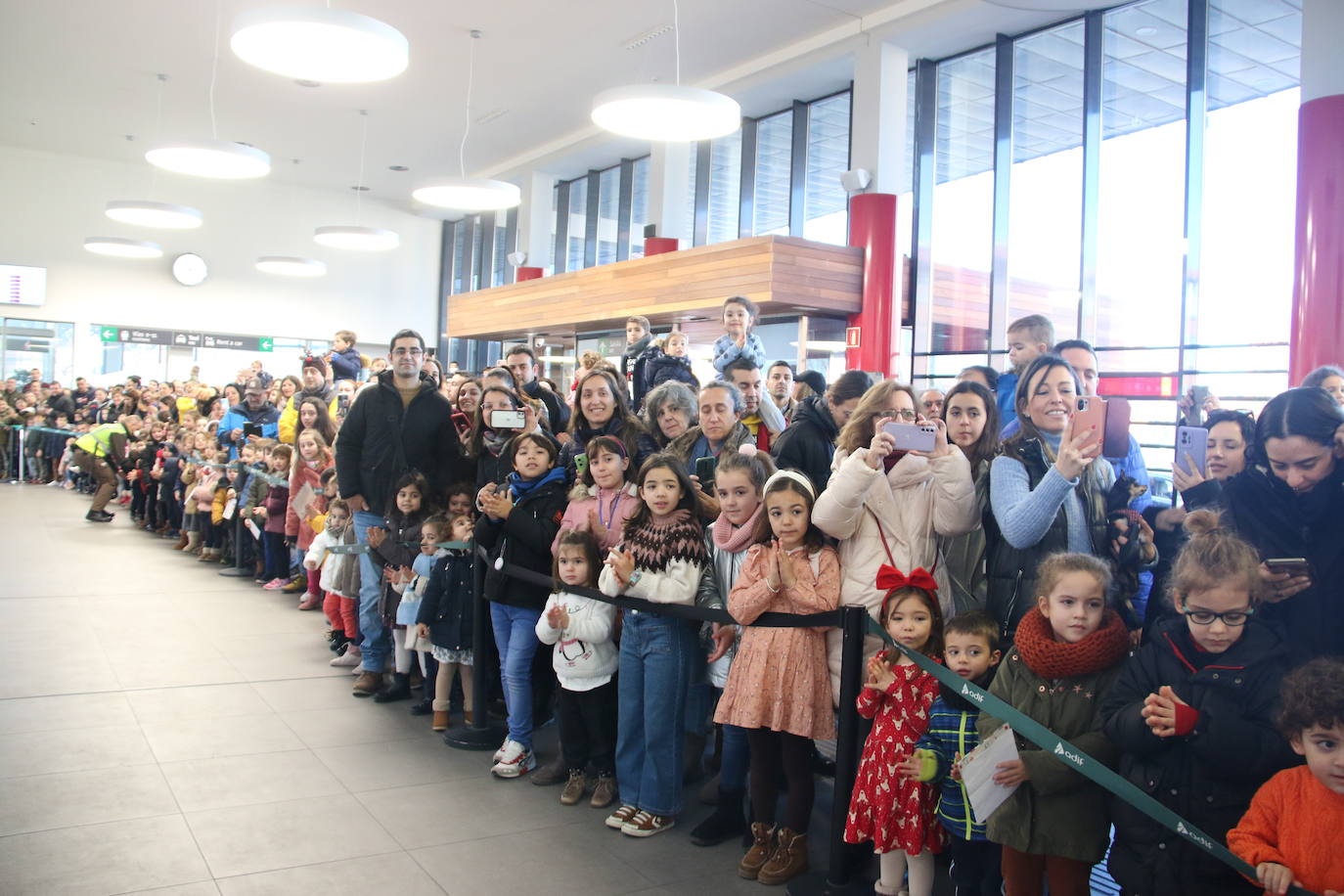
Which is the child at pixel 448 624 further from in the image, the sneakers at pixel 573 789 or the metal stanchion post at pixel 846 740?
the metal stanchion post at pixel 846 740

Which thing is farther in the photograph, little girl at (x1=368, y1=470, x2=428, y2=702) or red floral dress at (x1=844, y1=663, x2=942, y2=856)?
little girl at (x1=368, y1=470, x2=428, y2=702)

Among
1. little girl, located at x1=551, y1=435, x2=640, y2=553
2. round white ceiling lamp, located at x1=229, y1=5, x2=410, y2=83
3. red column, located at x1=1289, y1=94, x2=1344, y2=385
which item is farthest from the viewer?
red column, located at x1=1289, y1=94, x2=1344, y2=385

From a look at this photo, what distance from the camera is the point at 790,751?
3.45 meters

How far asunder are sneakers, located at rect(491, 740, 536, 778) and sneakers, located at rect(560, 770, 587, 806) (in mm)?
281

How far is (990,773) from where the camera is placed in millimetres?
2674

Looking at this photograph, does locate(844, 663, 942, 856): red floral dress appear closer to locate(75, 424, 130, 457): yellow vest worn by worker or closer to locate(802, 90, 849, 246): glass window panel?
locate(802, 90, 849, 246): glass window panel

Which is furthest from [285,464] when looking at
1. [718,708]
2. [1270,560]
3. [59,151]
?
[59,151]

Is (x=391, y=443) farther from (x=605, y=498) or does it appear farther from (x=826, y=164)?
(x=826, y=164)

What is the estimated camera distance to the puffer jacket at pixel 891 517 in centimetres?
327

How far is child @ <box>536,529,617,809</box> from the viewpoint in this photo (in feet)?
13.4

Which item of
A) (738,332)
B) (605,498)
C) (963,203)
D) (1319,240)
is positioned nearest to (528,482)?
(605,498)

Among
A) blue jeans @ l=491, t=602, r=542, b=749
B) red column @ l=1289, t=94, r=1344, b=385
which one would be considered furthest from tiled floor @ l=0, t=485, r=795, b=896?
red column @ l=1289, t=94, r=1344, b=385

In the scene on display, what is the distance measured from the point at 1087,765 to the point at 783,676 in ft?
3.78

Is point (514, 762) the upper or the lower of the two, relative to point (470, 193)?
lower
